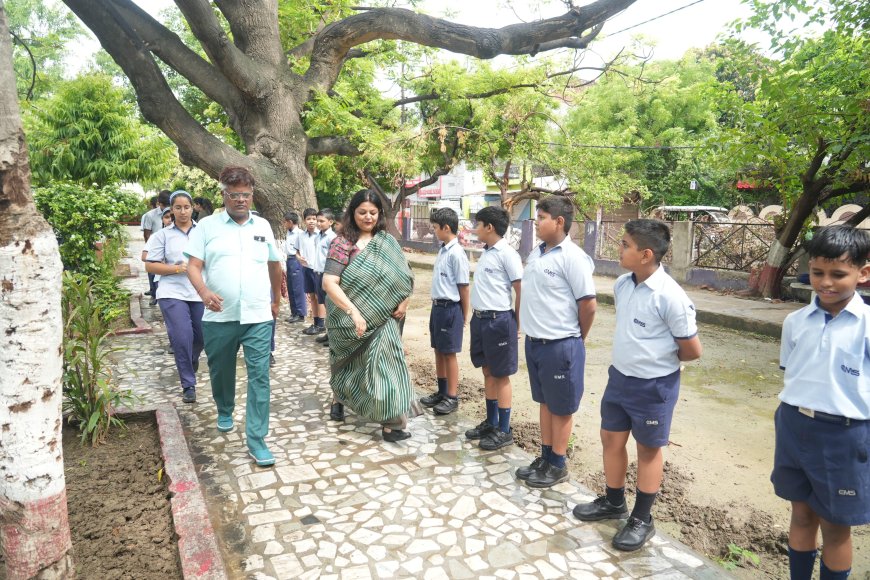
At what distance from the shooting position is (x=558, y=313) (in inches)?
136

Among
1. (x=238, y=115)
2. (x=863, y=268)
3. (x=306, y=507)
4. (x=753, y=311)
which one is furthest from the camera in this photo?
(x=753, y=311)

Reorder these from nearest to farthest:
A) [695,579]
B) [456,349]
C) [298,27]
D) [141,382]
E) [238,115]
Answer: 1. [695,579]
2. [456,349]
3. [141,382]
4. [238,115]
5. [298,27]

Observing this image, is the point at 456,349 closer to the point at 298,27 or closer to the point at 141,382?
the point at 141,382

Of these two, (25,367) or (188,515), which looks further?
(188,515)

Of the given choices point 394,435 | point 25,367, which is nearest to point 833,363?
point 394,435

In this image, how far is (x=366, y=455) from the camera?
4086 mm

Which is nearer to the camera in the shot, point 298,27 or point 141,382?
point 141,382

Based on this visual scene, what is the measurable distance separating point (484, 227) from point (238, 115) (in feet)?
20.9

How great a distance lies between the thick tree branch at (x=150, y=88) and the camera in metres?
7.73

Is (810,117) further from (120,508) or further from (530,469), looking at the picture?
(120,508)

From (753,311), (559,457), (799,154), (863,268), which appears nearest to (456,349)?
(559,457)

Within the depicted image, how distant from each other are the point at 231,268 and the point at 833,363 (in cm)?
339

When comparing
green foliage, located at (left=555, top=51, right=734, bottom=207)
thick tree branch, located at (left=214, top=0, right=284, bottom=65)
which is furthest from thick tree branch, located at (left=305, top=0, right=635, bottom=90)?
green foliage, located at (left=555, top=51, right=734, bottom=207)

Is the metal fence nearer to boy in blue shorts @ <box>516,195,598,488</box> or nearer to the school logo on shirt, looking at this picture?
boy in blue shorts @ <box>516,195,598,488</box>
